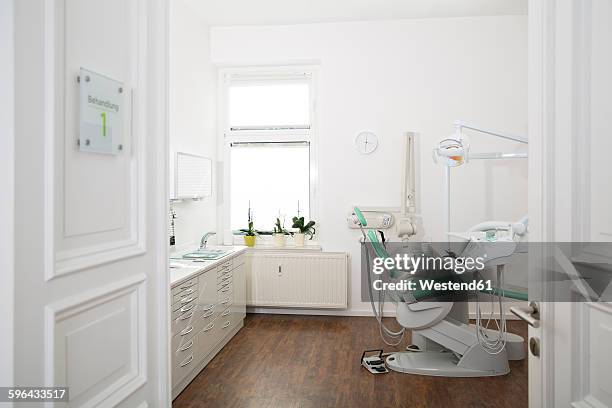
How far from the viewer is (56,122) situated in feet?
3.43

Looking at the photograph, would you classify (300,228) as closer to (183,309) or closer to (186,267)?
(186,267)

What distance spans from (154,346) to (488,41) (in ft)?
14.8

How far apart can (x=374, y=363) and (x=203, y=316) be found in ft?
4.40

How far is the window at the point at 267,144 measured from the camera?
5.08 m

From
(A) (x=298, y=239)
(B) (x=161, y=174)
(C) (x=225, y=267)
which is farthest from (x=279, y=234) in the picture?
(B) (x=161, y=174)

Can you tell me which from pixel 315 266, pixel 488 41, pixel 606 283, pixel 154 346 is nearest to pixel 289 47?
pixel 488 41

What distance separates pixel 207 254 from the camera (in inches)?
155

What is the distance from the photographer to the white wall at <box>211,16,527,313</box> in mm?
4648

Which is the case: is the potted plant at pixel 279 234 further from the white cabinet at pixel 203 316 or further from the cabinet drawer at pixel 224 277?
the cabinet drawer at pixel 224 277

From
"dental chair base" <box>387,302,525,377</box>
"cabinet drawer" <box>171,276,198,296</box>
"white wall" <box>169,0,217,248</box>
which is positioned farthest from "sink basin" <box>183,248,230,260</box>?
"dental chair base" <box>387,302,525,377</box>

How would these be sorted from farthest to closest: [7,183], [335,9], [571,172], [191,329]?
[335,9], [191,329], [571,172], [7,183]

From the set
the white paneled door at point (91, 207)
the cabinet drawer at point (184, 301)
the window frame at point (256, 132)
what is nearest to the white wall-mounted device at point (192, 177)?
the window frame at point (256, 132)

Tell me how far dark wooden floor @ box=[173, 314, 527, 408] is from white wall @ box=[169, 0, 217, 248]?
1264 mm

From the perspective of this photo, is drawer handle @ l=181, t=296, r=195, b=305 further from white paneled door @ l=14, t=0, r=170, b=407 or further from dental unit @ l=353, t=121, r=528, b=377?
white paneled door @ l=14, t=0, r=170, b=407
